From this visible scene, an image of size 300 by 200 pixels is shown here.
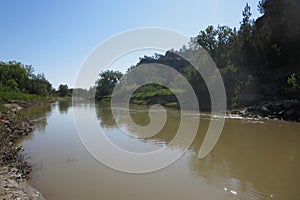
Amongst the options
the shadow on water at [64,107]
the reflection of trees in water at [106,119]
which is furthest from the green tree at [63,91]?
the reflection of trees in water at [106,119]

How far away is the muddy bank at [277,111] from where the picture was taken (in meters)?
20.8

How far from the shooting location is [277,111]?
73.4 feet

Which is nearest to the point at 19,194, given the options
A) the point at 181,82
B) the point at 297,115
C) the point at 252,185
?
the point at 252,185

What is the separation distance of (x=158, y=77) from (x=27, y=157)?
2065 inches

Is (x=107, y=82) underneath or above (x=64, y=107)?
above

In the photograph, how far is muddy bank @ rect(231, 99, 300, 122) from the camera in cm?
2080

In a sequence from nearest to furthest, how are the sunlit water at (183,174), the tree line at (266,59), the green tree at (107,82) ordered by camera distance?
the sunlit water at (183,174) → the tree line at (266,59) → the green tree at (107,82)

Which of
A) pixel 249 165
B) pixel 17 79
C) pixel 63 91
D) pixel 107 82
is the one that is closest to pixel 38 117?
pixel 249 165

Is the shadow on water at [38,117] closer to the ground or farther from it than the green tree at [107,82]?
closer to the ground

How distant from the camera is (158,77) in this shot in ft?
202

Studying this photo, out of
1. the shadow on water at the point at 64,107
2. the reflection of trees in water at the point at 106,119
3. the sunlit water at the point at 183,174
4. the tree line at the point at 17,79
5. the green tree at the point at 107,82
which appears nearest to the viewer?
the sunlit water at the point at 183,174

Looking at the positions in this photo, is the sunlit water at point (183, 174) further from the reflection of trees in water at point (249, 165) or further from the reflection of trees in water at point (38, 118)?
the reflection of trees in water at point (38, 118)

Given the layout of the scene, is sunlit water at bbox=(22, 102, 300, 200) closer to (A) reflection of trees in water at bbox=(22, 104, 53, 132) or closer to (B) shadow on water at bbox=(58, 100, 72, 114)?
(A) reflection of trees in water at bbox=(22, 104, 53, 132)

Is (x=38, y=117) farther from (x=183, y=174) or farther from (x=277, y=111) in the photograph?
(x=277, y=111)
